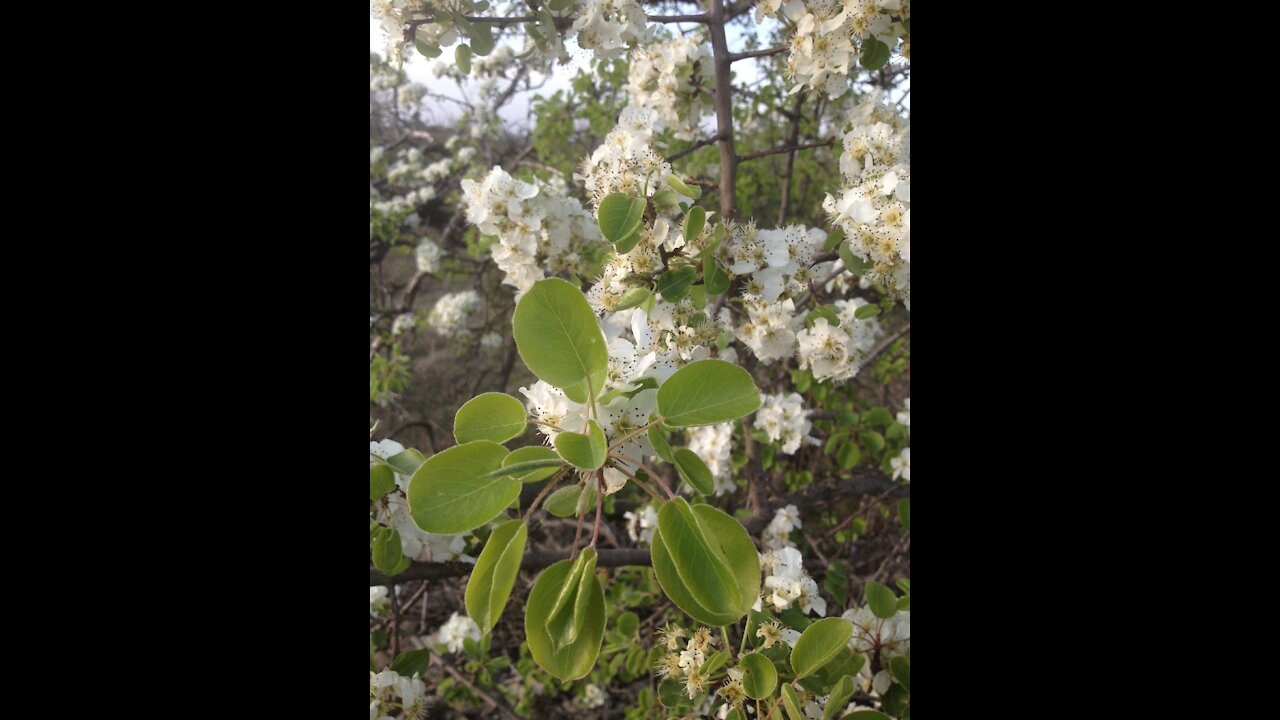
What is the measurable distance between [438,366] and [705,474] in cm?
389

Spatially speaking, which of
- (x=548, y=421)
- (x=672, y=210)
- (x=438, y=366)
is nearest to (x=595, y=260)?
(x=672, y=210)

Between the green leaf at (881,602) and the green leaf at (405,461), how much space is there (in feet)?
2.23

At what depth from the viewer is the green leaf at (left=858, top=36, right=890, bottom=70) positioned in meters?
1.19

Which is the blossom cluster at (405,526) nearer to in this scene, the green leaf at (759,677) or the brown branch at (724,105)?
the green leaf at (759,677)

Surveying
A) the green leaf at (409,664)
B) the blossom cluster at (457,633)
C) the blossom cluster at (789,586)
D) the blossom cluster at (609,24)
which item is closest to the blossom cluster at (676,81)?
the blossom cluster at (609,24)

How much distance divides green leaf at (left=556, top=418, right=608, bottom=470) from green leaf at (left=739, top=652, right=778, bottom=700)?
370mm

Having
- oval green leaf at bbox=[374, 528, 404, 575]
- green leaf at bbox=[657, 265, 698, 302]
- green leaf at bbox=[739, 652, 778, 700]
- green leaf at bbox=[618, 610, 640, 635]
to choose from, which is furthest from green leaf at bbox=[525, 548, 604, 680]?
green leaf at bbox=[618, 610, 640, 635]

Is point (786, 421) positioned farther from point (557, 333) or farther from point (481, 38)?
point (557, 333)

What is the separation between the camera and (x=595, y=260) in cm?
173

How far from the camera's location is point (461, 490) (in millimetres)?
609

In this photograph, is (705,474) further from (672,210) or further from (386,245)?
(386,245)

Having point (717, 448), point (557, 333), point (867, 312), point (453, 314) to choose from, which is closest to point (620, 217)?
point (557, 333)

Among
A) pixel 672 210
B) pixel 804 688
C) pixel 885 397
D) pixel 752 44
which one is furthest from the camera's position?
pixel 885 397

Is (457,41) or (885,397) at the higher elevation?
(457,41)
